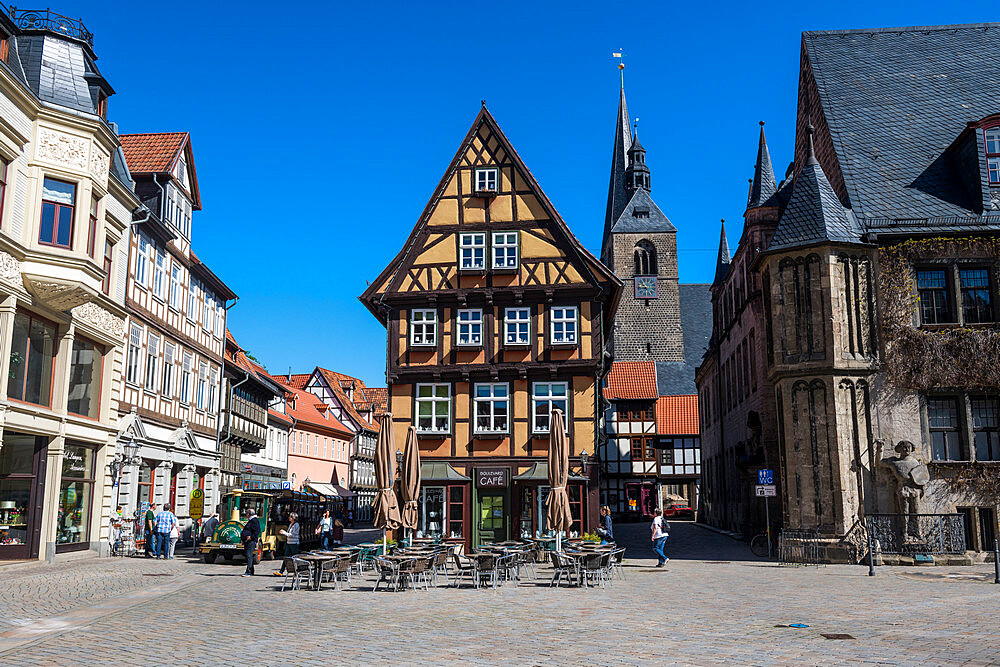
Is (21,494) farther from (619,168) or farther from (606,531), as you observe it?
(619,168)

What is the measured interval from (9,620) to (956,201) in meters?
26.4

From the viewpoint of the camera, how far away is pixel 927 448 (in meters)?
25.1

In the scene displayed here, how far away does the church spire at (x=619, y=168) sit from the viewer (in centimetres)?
10111

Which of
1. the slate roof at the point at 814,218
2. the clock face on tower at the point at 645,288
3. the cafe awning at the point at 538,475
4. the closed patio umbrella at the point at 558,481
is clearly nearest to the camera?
the closed patio umbrella at the point at 558,481

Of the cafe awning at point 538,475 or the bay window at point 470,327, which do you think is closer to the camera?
the cafe awning at point 538,475

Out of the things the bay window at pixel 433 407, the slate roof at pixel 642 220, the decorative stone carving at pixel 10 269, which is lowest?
the bay window at pixel 433 407

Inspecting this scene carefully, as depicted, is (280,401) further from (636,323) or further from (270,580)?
(636,323)

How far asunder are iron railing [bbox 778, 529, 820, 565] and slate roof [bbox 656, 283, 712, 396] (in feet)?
180

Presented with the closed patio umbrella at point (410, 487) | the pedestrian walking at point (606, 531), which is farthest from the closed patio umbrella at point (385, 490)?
the pedestrian walking at point (606, 531)

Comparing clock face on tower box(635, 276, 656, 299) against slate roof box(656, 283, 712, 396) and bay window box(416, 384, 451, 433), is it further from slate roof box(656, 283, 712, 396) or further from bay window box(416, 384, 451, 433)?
bay window box(416, 384, 451, 433)

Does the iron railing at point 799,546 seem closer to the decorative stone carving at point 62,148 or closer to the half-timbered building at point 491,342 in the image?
the half-timbered building at point 491,342

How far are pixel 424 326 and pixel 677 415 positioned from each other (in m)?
34.6

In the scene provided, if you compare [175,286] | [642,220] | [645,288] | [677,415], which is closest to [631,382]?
[677,415]

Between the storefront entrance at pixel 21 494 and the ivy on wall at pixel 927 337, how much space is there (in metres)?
23.4
